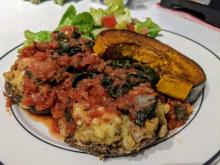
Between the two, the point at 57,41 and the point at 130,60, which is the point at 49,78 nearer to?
the point at 57,41

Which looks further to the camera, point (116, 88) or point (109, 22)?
point (109, 22)

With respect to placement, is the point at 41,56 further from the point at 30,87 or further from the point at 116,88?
the point at 116,88

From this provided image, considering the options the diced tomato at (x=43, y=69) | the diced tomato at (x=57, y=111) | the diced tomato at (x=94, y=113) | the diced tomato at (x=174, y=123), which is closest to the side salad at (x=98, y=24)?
the diced tomato at (x=43, y=69)

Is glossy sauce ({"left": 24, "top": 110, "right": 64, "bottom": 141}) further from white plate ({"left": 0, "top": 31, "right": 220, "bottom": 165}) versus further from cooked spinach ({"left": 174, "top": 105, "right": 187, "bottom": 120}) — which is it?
cooked spinach ({"left": 174, "top": 105, "right": 187, "bottom": 120})

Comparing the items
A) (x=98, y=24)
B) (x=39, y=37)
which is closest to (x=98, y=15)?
(x=98, y=24)

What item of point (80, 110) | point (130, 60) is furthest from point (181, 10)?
point (80, 110)
